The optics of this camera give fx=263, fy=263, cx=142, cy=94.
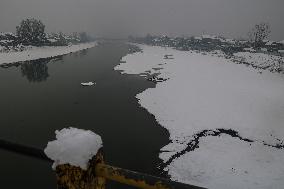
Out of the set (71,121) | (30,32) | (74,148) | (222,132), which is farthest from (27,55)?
(74,148)

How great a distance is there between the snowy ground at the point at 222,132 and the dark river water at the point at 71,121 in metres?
1.22

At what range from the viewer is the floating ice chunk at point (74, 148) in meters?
1.84

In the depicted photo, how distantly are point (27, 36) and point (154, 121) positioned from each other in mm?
92711

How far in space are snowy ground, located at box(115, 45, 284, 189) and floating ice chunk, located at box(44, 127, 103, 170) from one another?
9743 millimetres

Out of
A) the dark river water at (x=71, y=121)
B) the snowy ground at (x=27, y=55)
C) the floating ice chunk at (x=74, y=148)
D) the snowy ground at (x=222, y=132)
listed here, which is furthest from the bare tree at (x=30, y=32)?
the floating ice chunk at (x=74, y=148)

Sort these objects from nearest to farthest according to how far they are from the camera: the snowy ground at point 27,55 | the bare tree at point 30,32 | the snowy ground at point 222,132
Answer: the snowy ground at point 222,132 < the snowy ground at point 27,55 < the bare tree at point 30,32

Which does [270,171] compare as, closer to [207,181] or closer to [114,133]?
[207,181]

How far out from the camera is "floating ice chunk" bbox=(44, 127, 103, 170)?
184 cm

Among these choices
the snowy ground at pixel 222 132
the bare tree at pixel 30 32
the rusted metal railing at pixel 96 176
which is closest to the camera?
the rusted metal railing at pixel 96 176

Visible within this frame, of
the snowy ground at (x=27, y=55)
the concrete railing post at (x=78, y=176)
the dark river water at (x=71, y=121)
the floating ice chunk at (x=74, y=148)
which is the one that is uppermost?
the floating ice chunk at (x=74, y=148)

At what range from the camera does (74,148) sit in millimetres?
1871

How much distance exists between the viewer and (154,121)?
61.2ft

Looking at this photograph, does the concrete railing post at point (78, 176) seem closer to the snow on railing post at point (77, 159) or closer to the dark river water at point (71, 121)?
the snow on railing post at point (77, 159)

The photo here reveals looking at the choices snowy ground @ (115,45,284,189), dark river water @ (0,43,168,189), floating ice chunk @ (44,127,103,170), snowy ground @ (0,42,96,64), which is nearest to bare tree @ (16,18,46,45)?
snowy ground @ (0,42,96,64)
